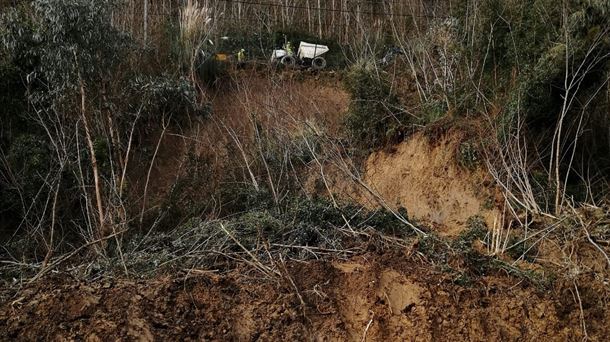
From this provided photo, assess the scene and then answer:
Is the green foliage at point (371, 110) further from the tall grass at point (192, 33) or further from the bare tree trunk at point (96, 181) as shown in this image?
the bare tree trunk at point (96, 181)

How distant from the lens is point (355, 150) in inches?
409

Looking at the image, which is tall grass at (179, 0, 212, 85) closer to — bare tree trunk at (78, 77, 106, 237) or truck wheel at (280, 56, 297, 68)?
truck wheel at (280, 56, 297, 68)

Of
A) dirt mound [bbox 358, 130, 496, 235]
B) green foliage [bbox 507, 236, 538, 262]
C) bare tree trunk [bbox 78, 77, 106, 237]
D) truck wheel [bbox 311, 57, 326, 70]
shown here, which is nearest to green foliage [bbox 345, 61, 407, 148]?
dirt mound [bbox 358, 130, 496, 235]

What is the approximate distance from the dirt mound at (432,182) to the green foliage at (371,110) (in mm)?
393

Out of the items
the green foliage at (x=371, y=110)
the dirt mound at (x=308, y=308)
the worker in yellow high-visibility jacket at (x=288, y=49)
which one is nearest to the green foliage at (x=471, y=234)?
the dirt mound at (x=308, y=308)

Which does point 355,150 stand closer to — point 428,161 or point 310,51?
point 428,161

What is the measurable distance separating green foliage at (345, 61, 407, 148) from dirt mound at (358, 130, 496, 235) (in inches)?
15.5

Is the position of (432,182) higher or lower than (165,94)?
lower

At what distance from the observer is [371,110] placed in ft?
34.7

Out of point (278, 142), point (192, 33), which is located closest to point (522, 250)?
point (278, 142)

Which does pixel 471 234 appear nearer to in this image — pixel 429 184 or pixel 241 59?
pixel 429 184

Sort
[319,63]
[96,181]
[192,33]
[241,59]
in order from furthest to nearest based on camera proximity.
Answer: [319,63]
[241,59]
[192,33]
[96,181]

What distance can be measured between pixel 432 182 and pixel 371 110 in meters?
1.78

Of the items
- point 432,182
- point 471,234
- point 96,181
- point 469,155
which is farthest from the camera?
point 432,182
